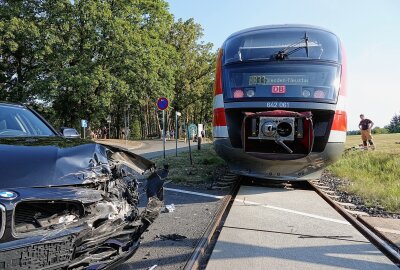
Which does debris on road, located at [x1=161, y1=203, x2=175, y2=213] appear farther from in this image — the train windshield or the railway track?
the train windshield

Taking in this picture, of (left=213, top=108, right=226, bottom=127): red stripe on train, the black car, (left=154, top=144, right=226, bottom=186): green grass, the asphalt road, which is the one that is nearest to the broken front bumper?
the black car

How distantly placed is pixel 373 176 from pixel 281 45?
474cm

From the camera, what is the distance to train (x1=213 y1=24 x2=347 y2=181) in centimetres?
670

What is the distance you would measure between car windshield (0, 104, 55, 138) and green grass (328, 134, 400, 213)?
5454mm

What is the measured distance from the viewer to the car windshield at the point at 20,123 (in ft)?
14.2

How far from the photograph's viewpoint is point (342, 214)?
5.87 m

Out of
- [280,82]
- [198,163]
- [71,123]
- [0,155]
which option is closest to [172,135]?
[71,123]

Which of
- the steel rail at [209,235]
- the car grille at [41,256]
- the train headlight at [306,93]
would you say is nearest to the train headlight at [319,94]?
the train headlight at [306,93]

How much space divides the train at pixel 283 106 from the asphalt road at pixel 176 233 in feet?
3.85

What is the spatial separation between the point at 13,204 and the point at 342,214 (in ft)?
15.9

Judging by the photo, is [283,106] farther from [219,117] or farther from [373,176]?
[373,176]

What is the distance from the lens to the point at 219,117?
732cm

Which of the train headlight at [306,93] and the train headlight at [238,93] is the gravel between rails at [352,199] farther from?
the train headlight at [238,93]

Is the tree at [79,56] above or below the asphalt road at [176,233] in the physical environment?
above
